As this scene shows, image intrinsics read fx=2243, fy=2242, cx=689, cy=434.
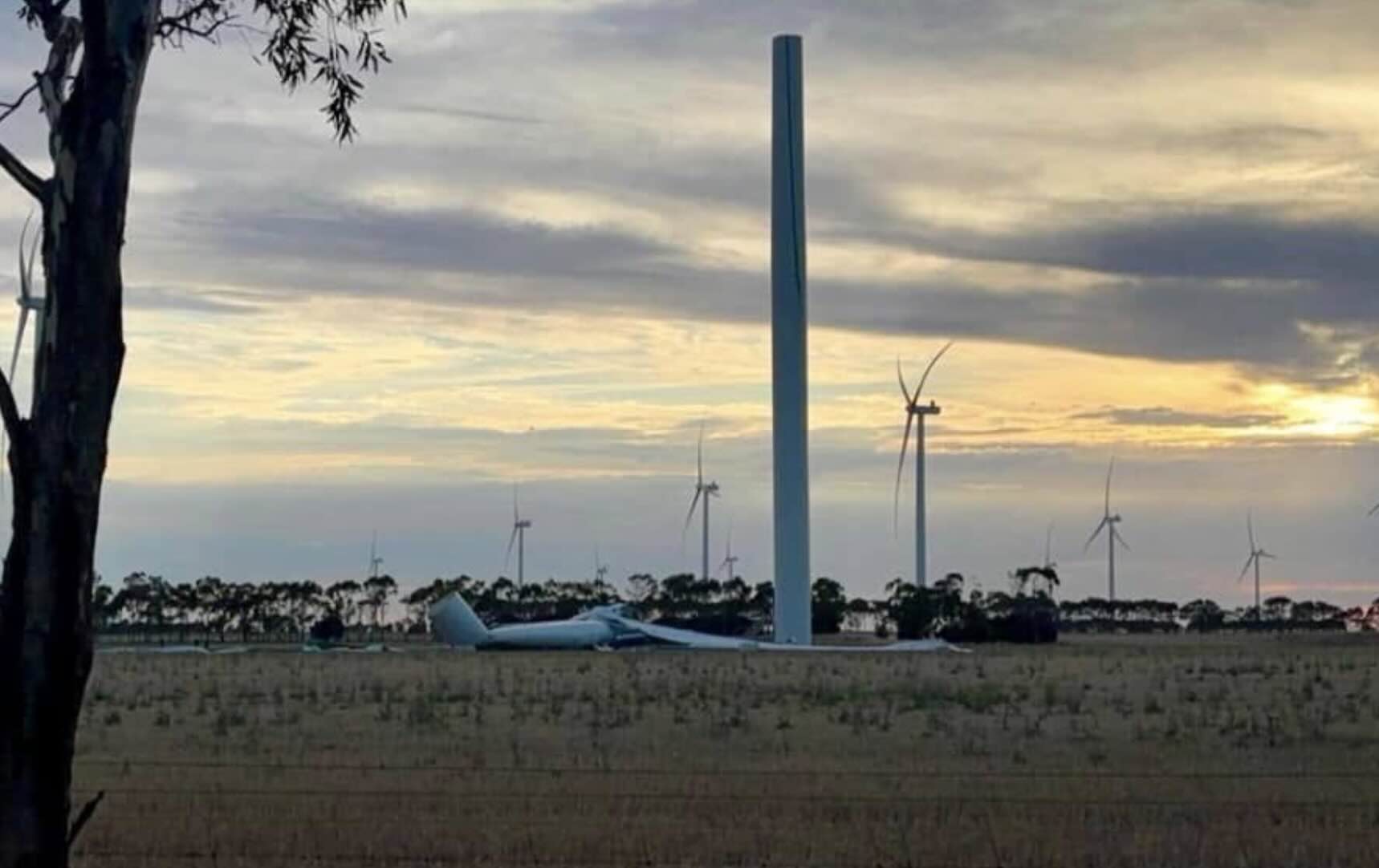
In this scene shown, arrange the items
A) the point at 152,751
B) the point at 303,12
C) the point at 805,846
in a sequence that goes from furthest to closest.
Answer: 1. the point at 152,751
2. the point at 805,846
3. the point at 303,12

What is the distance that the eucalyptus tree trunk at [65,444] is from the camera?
39.6 feet

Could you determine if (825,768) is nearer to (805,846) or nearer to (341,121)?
(805,846)

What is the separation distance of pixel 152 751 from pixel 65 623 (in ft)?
68.9

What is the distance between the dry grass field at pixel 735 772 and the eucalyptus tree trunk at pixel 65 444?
5.38 m

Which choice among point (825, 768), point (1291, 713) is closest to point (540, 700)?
point (1291, 713)

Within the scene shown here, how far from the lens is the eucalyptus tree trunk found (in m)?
12.1

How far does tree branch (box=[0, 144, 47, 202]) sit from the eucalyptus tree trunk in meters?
0.06

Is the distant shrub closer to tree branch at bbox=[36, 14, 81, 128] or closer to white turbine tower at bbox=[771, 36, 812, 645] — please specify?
white turbine tower at bbox=[771, 36, 812, 645]

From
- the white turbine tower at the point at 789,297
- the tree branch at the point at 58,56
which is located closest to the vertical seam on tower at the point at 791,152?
the white turbine tower at the point at 789,297

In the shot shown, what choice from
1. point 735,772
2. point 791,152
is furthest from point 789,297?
point 735,772

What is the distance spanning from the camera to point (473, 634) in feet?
382

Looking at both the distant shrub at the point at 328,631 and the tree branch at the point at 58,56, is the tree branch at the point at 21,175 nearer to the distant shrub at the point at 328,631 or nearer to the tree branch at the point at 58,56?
the tree branch at the point at 58,56

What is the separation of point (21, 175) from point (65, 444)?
162 centimetres

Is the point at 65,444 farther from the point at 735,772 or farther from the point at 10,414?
the point at 735,772
